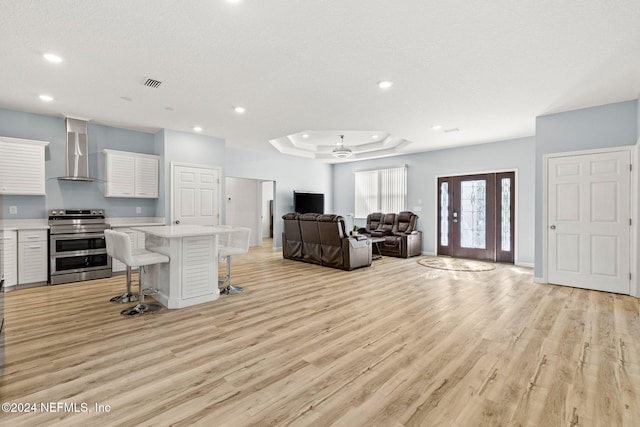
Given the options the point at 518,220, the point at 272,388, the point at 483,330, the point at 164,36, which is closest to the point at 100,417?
the point at 272,388

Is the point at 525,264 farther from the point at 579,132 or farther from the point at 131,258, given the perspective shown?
the point at 131,258

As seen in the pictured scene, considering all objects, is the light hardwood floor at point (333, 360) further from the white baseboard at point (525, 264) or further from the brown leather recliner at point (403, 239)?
the brown leather recliner at point (403, 239)

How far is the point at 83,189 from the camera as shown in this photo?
543 cm

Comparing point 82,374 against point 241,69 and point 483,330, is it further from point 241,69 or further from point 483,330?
point 483,330

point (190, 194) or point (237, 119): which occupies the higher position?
point (237, 119)

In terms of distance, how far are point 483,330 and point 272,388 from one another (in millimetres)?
2181

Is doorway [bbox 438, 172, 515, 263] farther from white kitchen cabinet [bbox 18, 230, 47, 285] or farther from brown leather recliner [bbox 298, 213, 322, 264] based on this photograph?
white kitchen cabinet [bbox 18, 230, 47, 285]

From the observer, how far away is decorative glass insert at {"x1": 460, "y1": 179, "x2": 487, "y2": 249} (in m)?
7.10

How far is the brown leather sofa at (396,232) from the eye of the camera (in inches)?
294

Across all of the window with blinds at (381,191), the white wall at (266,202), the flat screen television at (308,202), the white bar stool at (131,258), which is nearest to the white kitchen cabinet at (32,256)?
the white bar stool at (131,258)

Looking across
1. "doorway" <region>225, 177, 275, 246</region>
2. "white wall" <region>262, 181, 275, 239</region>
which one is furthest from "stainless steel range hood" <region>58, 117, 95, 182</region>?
"white wall" <region>262, 181, 275, 239</region>

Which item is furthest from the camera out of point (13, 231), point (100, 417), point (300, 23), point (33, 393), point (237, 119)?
point (237, 119)

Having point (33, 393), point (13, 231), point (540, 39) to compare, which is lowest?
point (33, 393)

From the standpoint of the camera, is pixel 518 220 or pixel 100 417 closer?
pixel 100 417
